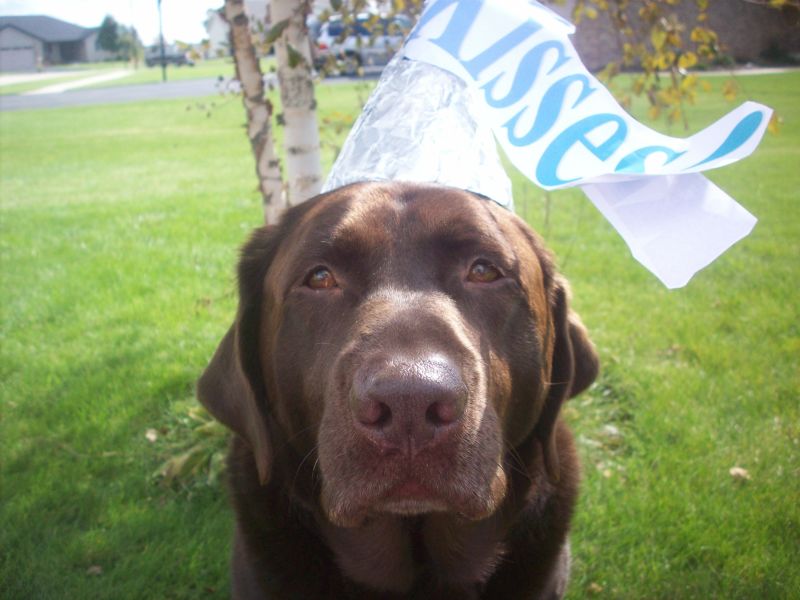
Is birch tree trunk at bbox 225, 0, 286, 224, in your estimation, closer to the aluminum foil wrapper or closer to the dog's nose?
the aluminum foil wrapper

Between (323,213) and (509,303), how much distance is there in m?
0.69

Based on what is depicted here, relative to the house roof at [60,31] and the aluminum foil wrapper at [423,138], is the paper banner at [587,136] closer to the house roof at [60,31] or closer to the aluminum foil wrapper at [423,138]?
the aluminum foil wrapper at [423,138]

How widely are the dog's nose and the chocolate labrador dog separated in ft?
0.08

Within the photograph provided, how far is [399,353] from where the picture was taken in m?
1.65

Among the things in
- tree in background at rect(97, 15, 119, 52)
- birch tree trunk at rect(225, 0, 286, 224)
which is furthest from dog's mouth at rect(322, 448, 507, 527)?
tree in background at rect(97, 15, 119, 52)

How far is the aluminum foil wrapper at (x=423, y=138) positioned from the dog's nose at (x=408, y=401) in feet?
3.56

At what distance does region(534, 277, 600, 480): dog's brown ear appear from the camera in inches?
97.0

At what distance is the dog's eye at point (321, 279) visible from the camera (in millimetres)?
2176

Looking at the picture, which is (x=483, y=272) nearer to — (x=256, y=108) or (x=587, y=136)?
(x=587, y=136)

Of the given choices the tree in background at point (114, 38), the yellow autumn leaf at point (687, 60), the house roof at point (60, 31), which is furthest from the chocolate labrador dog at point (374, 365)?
the tree in background at point (114, 38)

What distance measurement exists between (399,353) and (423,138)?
4.10ft

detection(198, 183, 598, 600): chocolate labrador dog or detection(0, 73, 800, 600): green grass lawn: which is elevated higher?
detection(198, 183, 598, 600): chocolate labrador dog

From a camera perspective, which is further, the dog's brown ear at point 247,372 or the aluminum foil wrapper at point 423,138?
the aluminum foil wrapper at point 423,138

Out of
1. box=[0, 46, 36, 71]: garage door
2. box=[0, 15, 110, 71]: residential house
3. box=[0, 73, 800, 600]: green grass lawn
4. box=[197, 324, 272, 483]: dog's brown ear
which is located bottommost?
box=[0, 73, 800, 600]: green grass lawn
